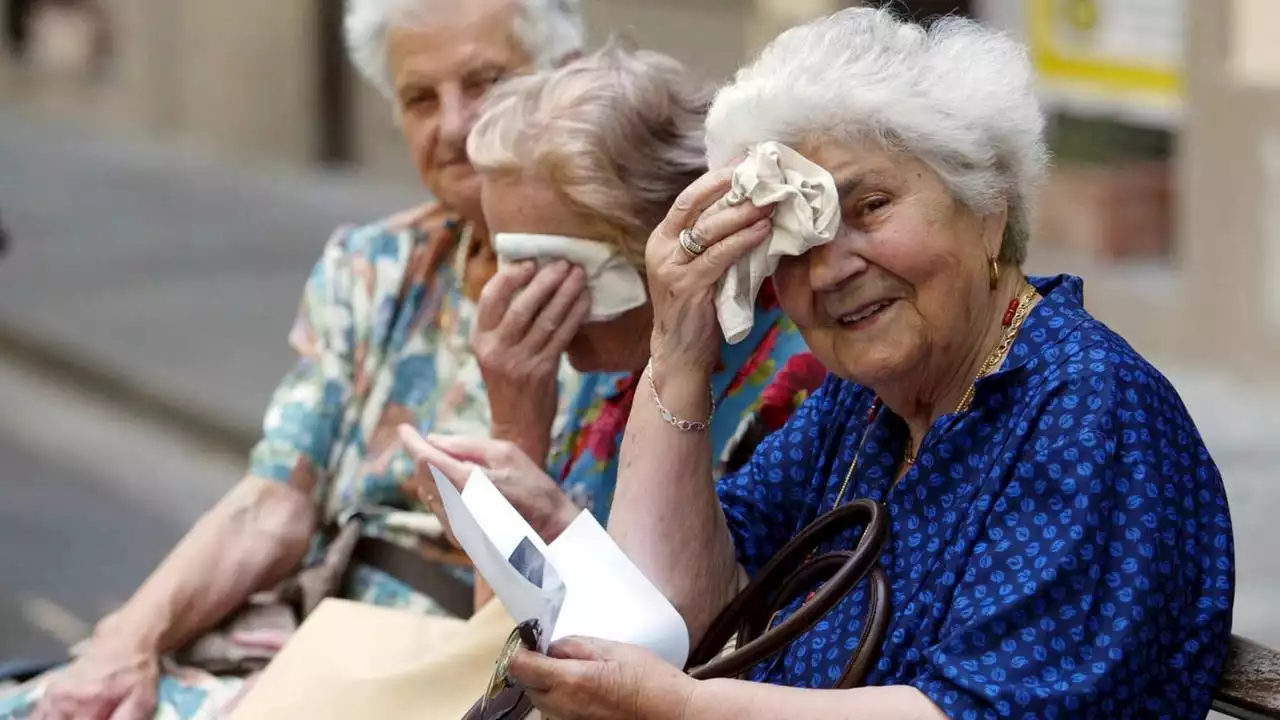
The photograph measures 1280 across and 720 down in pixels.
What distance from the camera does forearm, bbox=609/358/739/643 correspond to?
7.78 feet

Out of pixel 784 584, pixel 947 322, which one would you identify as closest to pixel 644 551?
pixel 784 584

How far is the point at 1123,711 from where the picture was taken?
1.95m

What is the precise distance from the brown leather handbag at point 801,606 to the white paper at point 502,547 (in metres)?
0.13

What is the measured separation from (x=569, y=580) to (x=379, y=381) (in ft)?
3.50

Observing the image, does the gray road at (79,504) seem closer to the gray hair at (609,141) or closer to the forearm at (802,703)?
the gray hair at (609,141)

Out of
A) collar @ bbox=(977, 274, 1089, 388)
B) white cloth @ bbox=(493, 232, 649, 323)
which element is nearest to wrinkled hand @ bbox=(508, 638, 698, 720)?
collar @ bbox=(977, 274, 1089, 388)

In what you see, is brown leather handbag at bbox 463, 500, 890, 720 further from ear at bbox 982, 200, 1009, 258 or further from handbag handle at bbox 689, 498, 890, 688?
ear at bbox 982, 200, 1009, 258

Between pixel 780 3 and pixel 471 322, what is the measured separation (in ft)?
17.1

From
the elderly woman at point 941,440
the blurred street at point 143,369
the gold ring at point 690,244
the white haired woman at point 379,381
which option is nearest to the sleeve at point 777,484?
the elderly woman at point 941,440

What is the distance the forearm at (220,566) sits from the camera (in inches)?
118

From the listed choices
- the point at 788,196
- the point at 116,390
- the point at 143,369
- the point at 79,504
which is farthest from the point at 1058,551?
the point at 116,390

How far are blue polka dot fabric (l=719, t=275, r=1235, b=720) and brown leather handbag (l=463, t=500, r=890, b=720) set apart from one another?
31 mm

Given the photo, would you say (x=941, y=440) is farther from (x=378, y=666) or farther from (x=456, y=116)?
(x=456, y=116)

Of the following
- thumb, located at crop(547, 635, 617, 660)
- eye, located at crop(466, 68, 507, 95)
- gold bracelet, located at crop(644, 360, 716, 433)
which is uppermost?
eye, located at crop(466, 68, 507, 95)
